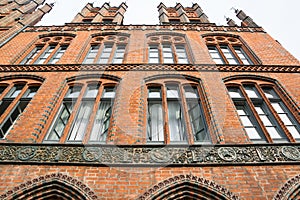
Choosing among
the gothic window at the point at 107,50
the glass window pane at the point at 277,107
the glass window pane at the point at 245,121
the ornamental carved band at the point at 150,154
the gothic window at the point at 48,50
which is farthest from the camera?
the gothic window at the point at 48,50

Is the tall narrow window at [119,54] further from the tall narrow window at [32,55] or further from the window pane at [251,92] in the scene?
the window pane at [251,92]

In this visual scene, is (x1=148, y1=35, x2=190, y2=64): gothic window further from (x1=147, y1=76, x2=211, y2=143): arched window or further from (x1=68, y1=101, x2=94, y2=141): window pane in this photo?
(x1=68, y1=101, x2=94, y2=141): window pane

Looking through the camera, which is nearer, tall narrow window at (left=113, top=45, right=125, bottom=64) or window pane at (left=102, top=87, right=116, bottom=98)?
window pane at (left=102, top=87, right=116, bottom=98)

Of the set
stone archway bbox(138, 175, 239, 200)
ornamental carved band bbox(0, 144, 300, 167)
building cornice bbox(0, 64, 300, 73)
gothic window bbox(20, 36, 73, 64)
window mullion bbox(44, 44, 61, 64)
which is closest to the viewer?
stone archway bbox(138, 175, 239, 200)

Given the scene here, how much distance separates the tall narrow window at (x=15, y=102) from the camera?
6.45 metres

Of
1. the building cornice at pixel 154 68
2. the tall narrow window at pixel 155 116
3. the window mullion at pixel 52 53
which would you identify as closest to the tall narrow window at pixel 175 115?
the tall narrow window at pixel 155 116

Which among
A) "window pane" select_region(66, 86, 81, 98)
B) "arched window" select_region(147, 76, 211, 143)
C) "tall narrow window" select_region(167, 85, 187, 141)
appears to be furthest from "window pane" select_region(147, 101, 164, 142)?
"window pane" select_region(66, 86, 81, 98)

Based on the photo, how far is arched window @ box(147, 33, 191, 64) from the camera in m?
9.55

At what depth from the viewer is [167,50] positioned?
34.3ft

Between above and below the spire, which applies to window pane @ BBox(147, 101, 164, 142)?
below

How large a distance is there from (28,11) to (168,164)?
16.8m

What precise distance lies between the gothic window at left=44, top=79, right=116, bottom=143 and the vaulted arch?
1.23 meters

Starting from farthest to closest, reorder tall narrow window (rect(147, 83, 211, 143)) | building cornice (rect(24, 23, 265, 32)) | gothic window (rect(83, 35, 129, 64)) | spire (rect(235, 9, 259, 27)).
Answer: spire (rect(235, 9, 259, 27)) → building cornice (rect(24, 23, 265, 32)) → gothic window (rect(83, 35, 129, 64)) → tall narrow window (rect(147, 83, 211, 143))

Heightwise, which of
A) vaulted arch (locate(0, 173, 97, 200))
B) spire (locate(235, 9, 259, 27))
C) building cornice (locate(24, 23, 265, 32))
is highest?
spire (locate(235, 9, 259, 27))
